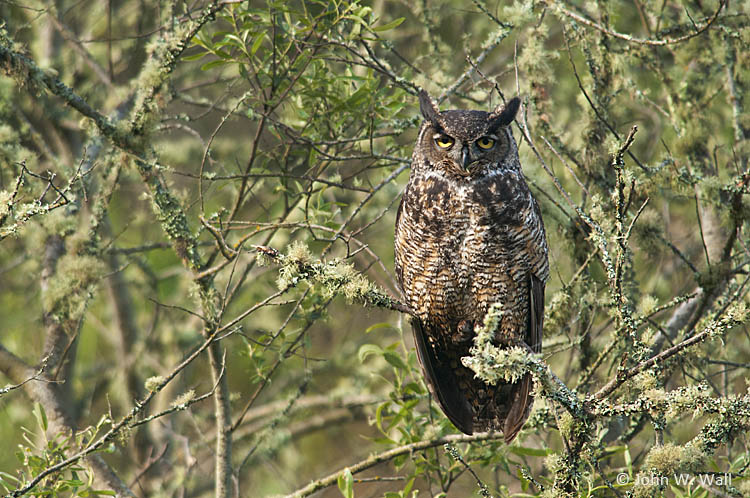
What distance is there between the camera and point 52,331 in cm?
347

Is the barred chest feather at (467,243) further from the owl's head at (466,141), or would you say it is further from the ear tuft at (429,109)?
the ear tuft at (429,109)

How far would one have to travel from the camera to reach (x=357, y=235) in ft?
12.0

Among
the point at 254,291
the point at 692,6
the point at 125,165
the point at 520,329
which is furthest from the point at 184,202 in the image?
the point at 692,6

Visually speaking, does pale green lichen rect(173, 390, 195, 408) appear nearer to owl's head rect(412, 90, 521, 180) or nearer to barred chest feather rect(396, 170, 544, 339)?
barred chest feather rect(396, 170, 544, 339)

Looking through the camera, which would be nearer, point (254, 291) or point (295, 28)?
point (295, 28)

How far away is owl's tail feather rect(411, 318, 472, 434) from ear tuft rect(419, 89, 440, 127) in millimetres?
872

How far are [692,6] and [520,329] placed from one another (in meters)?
2.40

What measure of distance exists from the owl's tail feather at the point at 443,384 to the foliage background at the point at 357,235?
0.38ft

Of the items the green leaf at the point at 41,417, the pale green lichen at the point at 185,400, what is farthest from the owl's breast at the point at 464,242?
the green leaf at the point at 41,417

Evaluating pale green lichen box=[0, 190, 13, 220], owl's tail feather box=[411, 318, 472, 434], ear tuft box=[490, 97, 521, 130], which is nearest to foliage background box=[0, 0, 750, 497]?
pale green lichen box=[0, 190, 13, 220]

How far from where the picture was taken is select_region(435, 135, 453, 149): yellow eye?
3.14 meters

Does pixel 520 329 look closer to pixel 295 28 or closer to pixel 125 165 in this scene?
pixel 295 28

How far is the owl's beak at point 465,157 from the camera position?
3.05 metres

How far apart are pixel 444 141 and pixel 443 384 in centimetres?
113
